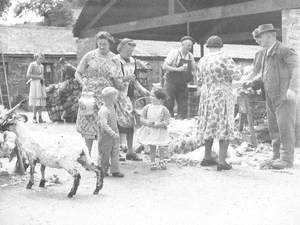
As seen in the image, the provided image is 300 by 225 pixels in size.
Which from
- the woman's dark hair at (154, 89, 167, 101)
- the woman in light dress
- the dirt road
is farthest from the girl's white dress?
the woman in light dress

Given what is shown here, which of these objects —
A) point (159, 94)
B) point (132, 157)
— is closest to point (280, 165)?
point (159, 94)

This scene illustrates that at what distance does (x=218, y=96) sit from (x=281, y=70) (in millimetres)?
853

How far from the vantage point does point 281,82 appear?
666 cm

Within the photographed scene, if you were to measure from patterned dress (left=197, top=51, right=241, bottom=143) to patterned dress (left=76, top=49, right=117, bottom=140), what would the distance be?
1204mm

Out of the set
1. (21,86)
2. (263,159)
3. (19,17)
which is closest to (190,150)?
(263,159)

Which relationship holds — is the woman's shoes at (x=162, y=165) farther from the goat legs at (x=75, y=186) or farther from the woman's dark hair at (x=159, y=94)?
the goat legs at (x=75, y=186)

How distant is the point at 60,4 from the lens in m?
36.3

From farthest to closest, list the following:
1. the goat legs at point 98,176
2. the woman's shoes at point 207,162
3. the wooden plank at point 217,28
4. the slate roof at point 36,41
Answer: the slate roof at point 36,41
the wooden plank at point 217,28
the woman's shoes at point 207,162
the goat legs at point 98,176

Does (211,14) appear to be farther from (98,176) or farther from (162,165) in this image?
(98,176)

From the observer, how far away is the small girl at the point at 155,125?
22.4 feet

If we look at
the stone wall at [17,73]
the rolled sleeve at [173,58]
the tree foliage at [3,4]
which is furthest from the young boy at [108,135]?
the tree foliage at [3,4]

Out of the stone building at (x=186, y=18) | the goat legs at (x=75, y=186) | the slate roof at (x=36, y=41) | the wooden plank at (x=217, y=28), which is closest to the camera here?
the goat legs at (x=75, y=186)

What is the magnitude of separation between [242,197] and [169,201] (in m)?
0.74

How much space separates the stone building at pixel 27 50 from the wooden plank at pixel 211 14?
9802 millimetres
